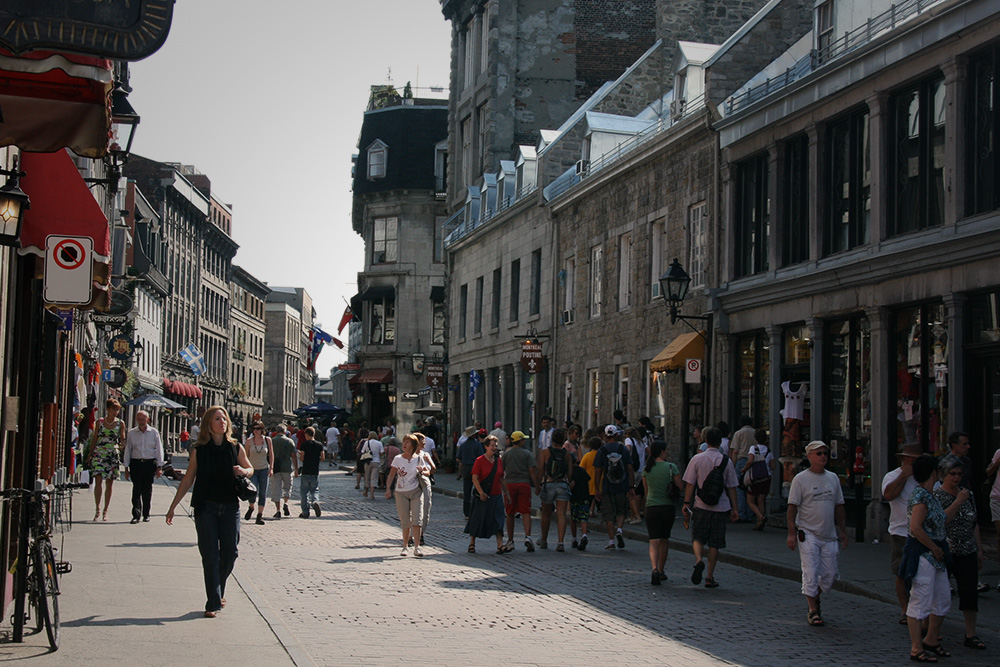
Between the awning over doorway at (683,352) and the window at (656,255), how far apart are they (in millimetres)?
2713

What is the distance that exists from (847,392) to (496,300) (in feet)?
75.2

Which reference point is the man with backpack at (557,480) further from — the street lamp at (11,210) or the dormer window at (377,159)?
the dormer window at (377,159)

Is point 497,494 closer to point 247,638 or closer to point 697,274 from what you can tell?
point 247,638

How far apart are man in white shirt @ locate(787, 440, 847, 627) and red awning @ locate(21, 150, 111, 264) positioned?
22.4 feet

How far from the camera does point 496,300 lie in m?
42.6

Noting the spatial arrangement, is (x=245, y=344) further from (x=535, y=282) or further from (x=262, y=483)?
(x=262, y=483)

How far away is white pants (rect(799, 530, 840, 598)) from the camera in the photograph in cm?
1127

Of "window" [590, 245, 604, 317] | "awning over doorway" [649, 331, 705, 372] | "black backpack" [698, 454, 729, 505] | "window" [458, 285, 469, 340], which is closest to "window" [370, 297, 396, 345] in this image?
"window" [458, 285, 469, 340]

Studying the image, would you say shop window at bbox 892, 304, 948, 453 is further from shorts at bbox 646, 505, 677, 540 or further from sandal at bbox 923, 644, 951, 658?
sandal at bbox 923, 644, 951, 658

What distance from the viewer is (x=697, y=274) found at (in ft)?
86.2

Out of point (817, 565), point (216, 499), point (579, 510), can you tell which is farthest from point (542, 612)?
point (579, 510)

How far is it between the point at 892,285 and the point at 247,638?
1232cm

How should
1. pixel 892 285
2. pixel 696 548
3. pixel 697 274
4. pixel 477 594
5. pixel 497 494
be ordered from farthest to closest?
pixel 697 274 → pixel 892 285 → pixel 497 494 → pixel 696 548 → pixel 477 594

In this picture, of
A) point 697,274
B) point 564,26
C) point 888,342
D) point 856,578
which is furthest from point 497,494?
point 564,26
